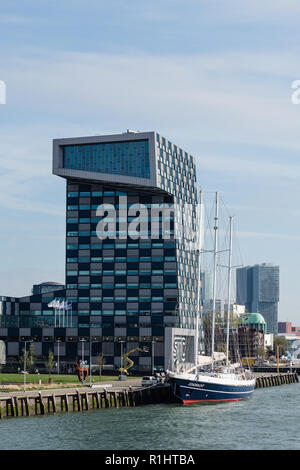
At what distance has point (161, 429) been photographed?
330 ft

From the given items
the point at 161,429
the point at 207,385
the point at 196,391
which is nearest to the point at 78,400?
the point at 196,391

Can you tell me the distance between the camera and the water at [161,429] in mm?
87750

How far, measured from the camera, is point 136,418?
370ft

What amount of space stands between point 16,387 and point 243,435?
5089 centimetres

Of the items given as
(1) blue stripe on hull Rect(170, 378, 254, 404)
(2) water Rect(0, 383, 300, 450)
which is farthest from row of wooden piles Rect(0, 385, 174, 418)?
(1) blue stripe on hull Rect(170, 378, 254, 404)

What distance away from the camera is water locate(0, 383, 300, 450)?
87.8 meters

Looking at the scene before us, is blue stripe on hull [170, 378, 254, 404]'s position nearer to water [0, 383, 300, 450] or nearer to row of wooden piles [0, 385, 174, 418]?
water [0, 383, 300, 450]

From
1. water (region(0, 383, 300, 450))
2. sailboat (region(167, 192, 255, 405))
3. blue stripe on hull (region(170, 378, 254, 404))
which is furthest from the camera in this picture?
sailboat (region(167, 192, 255, 405))

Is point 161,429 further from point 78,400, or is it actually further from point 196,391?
point 196,391

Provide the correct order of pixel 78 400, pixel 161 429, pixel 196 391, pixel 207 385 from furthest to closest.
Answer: pixel 207 385 → pixel 196 391 → pixel 78 400 → pixel 161 429

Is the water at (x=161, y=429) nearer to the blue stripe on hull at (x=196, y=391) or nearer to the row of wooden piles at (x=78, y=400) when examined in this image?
the blue stripe on hull at (x=196, y=391)
